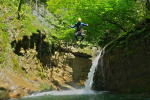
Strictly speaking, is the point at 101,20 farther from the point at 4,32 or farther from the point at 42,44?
the point at 4,32

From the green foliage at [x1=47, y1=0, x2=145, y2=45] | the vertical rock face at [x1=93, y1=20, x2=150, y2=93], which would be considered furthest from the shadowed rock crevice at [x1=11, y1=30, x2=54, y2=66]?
the vertical rock face at [x1=93, y1=20, x2=150, y2=93]

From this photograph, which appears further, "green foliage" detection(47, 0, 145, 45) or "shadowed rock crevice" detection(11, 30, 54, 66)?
"shadowed rock crevice" detection(11, 30, 54, 66)

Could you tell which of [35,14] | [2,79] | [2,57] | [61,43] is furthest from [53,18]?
[2,79]

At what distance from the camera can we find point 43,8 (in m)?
36.8

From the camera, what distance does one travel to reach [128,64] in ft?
70.0

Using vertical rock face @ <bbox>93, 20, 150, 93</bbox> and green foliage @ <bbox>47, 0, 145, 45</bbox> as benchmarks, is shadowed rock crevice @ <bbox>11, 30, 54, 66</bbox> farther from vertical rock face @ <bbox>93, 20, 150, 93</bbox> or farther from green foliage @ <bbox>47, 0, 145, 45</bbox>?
vertical rock face @ <bbox>93, 20, 150, 93</bbox>

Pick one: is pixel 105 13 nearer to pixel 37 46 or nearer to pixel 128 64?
pixel 128 64

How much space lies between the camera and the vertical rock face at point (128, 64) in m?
20.1

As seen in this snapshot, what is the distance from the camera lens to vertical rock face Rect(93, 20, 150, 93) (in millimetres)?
20109

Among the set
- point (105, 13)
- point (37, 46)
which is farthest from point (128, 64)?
point (37, 46)

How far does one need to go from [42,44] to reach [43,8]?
9.10 meters

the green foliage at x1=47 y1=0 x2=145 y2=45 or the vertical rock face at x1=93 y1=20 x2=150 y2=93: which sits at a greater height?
the green foliage at x1=47 y1=0 x2=145 y2=45

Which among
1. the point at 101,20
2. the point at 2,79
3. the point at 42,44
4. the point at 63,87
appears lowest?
the point at 63,87

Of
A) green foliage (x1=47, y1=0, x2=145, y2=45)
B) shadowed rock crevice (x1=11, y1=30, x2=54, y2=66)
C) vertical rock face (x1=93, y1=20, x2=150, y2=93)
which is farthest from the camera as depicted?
shadowed rock crevice (x1=11, y1=30, x2=54, y2=66)
